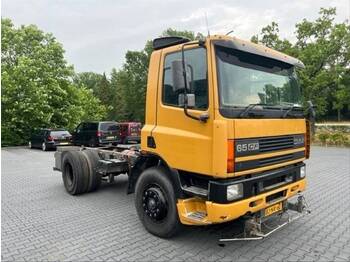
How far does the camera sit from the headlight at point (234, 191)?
3809 mm

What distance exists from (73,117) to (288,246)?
78.9 ft

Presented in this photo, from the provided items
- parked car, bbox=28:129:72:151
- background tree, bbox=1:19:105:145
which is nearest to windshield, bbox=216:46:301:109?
parked car, bbox=28:129:72:151

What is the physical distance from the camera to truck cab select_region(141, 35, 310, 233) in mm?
3812

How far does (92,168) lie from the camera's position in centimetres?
714

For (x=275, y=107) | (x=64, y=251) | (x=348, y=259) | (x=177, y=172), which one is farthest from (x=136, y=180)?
(x=348, y=259)

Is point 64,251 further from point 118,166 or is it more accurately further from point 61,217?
point 118,166

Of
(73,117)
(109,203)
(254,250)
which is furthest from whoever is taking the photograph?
(73,117)

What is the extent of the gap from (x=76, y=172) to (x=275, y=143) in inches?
175

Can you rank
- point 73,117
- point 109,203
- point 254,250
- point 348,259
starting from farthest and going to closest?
point 73,117 → point 109,203 → point 254,250 → point 348,259

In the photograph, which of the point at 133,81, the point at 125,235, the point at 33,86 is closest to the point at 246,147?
the point at 125,235

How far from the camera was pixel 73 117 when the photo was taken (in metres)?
26.2

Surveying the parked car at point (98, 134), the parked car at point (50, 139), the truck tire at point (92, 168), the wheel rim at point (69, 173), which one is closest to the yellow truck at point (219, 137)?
the truck tire at point (92, 168)

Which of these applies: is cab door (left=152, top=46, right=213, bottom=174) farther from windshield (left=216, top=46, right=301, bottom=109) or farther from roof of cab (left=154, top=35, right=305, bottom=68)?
windshield (left=216, top=46, right=301, bottom=109)

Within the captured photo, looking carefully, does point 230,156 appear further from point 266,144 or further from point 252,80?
point 252,80
